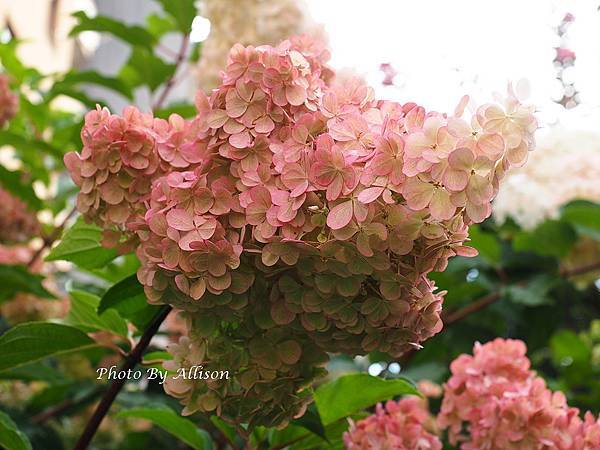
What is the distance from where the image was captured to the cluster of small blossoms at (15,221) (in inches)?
51.8

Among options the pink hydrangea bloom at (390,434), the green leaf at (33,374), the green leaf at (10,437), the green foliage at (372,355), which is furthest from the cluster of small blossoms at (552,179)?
the green leaf at (10,437)

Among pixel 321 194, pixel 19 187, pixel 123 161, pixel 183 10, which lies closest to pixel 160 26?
pixel 183 10

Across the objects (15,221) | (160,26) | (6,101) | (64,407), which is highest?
(160,26)

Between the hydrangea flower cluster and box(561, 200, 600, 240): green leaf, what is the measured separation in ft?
2.57

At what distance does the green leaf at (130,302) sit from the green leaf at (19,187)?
Result: 679mm

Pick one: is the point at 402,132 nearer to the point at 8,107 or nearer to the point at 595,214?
the point at 595,214

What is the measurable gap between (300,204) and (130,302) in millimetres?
252

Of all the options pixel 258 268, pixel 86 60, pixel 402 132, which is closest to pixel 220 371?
pixel 258 268

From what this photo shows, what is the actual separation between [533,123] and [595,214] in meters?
0.82

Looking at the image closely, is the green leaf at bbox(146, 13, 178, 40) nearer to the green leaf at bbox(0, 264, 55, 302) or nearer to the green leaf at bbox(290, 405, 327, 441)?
the green leaf at bbox(0, 264, 55, 302)

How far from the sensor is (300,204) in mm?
465

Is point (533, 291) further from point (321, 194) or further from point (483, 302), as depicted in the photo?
point (321, 194)

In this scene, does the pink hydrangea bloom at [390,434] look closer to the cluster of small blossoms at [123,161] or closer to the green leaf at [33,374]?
the cluster of small blossoms at [123,161]

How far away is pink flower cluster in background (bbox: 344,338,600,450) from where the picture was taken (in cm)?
63
